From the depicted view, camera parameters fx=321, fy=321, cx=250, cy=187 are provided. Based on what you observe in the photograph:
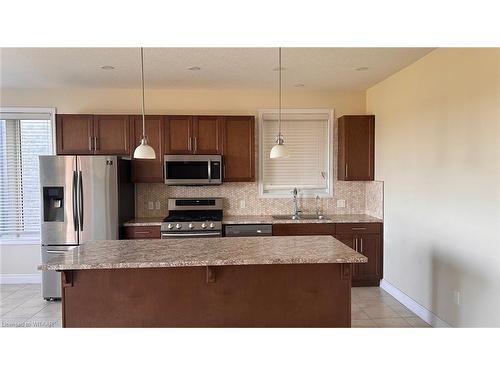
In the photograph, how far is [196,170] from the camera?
4.28m

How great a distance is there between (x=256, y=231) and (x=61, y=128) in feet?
9.42

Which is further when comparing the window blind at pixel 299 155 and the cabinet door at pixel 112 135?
the window blind at pixel 299 155

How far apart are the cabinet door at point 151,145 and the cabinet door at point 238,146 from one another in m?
0.86

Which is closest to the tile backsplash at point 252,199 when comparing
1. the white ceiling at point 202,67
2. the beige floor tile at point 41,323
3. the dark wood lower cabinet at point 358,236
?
the dark wood lower cabinet at point 358,236

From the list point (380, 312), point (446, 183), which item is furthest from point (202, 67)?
point (380, 312)

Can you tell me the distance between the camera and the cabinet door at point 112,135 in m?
4.22

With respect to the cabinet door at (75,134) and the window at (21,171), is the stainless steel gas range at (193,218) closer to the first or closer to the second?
the cabinet door at (75,134)

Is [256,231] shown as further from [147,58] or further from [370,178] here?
[147,58]

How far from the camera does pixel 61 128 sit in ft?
13.7

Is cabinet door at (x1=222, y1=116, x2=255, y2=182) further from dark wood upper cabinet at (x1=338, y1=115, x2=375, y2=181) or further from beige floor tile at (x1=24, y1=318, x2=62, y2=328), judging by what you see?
Result: beige floor tile at (x1=24, y1=318, x2=62, y2=328)

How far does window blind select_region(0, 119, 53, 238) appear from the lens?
4.55 m

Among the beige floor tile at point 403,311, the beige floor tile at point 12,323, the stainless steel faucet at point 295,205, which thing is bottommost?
the beige floor tile at point 12,323

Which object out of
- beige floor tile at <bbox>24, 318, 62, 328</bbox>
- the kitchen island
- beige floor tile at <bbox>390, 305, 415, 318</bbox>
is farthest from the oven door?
beige floor tile at <bbox>390, 305, 415, 318</bbox>
